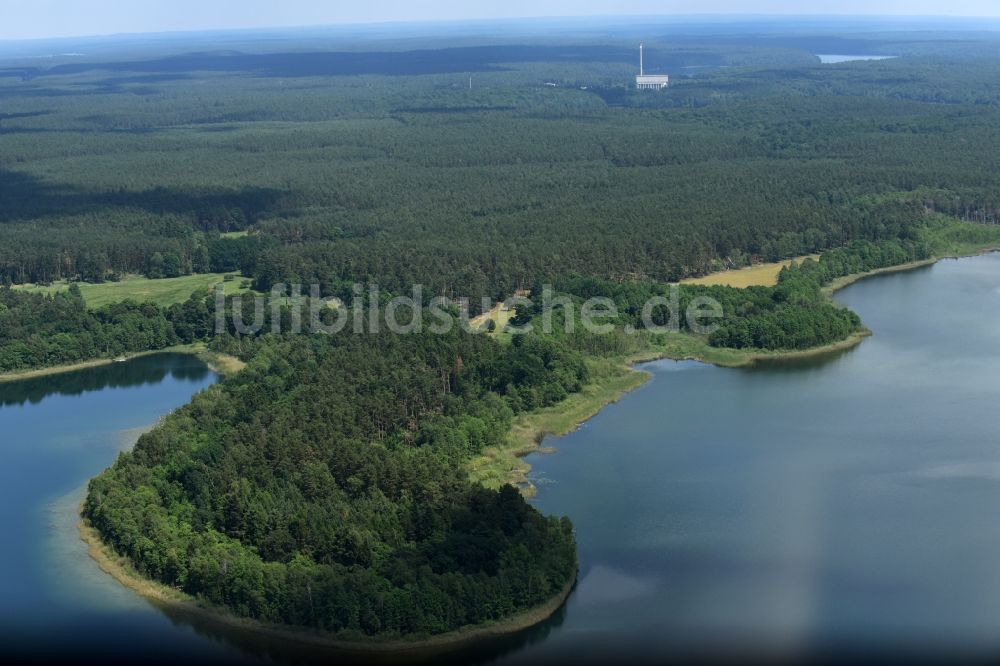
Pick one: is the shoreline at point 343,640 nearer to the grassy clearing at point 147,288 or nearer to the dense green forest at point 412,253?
the dense green forest at point 412,253

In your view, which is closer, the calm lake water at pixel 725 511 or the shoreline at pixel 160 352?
the calm lake water at pixel 725 511

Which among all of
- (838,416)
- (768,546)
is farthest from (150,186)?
(768,546)

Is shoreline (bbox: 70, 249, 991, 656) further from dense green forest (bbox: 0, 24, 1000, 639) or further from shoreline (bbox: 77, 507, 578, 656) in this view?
dense green forest (bbox: 0, 24, 1000, 639)

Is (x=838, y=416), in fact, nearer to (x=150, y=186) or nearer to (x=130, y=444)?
(x=130, y=444)

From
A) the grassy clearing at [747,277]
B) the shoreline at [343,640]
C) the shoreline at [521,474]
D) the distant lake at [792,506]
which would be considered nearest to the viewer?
the shoreline at [343,640]

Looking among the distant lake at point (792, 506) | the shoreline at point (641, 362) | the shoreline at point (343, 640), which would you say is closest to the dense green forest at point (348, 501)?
the shoreline at point (343, 640)

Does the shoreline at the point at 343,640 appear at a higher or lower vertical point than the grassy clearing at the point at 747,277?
lower
